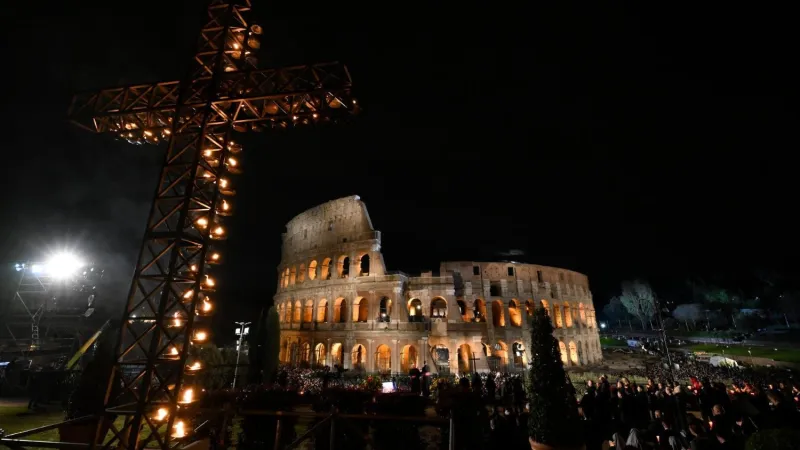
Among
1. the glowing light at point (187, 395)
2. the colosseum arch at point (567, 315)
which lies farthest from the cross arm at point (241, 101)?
the colosseum arch at point (567, 315)

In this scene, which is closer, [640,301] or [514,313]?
[514,313]

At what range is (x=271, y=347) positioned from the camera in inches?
643

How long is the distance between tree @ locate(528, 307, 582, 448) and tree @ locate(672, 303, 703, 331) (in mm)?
90377

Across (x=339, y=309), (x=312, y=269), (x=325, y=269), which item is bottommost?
(x=339, y=309)

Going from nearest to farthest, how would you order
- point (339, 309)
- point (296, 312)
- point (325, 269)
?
point (325, 269) < point (339, 309) < point (296, 312)

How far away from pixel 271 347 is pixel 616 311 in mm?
116945

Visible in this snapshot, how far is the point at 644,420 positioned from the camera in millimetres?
9648

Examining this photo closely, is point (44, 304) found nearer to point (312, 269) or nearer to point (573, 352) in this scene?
point (312, 269)

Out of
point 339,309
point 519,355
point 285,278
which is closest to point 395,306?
point 339,309

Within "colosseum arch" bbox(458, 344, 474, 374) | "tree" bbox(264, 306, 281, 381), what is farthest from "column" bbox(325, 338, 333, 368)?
"tree" bbox(264, 306, 281, 381)

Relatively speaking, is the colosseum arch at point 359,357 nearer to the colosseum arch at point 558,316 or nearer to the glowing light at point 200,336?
the colosseum arch at point 558,316

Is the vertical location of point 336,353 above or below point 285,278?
below

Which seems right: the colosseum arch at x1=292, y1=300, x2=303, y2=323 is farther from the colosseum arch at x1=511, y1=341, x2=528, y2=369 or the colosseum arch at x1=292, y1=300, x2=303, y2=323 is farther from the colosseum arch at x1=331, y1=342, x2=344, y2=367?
the colosseum arch at x1=511, y1=341, x2=528, y2=369

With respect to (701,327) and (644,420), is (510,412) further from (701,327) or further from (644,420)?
(701,327)
